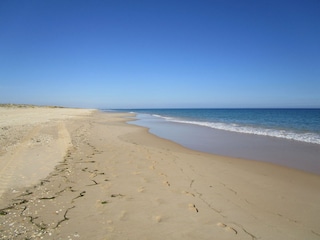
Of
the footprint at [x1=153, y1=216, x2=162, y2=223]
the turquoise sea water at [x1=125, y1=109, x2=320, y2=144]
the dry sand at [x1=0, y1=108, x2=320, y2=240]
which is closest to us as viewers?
the dry sand at [x1=0, y1=108, x2=320, y2=240]

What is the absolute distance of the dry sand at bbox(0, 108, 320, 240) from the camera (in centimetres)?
350

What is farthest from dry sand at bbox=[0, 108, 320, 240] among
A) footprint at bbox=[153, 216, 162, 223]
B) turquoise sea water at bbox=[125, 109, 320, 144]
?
turquoise sea water at bbox=[125, 109, 320, 144]

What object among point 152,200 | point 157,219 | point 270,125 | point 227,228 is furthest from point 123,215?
point 270,125

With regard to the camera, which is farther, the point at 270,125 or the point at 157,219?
the point at 270,125

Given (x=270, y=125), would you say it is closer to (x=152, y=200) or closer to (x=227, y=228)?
(x=152, y=200)

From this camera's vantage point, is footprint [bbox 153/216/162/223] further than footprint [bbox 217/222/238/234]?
Yes

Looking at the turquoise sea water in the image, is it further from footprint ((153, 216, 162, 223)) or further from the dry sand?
footprint ((153, 216, 162, 223))

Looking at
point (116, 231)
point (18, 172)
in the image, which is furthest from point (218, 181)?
point (18, 172)

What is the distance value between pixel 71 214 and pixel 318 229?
4.51 meters

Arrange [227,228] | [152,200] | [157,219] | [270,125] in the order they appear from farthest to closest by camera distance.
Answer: [270,125], [152,200], [157,219], [227,228]

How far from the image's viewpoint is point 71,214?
3939mm

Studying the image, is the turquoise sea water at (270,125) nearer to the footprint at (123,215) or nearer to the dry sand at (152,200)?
the dry sand at (152,200)

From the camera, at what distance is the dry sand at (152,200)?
3.50m

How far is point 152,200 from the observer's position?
4605 mm
